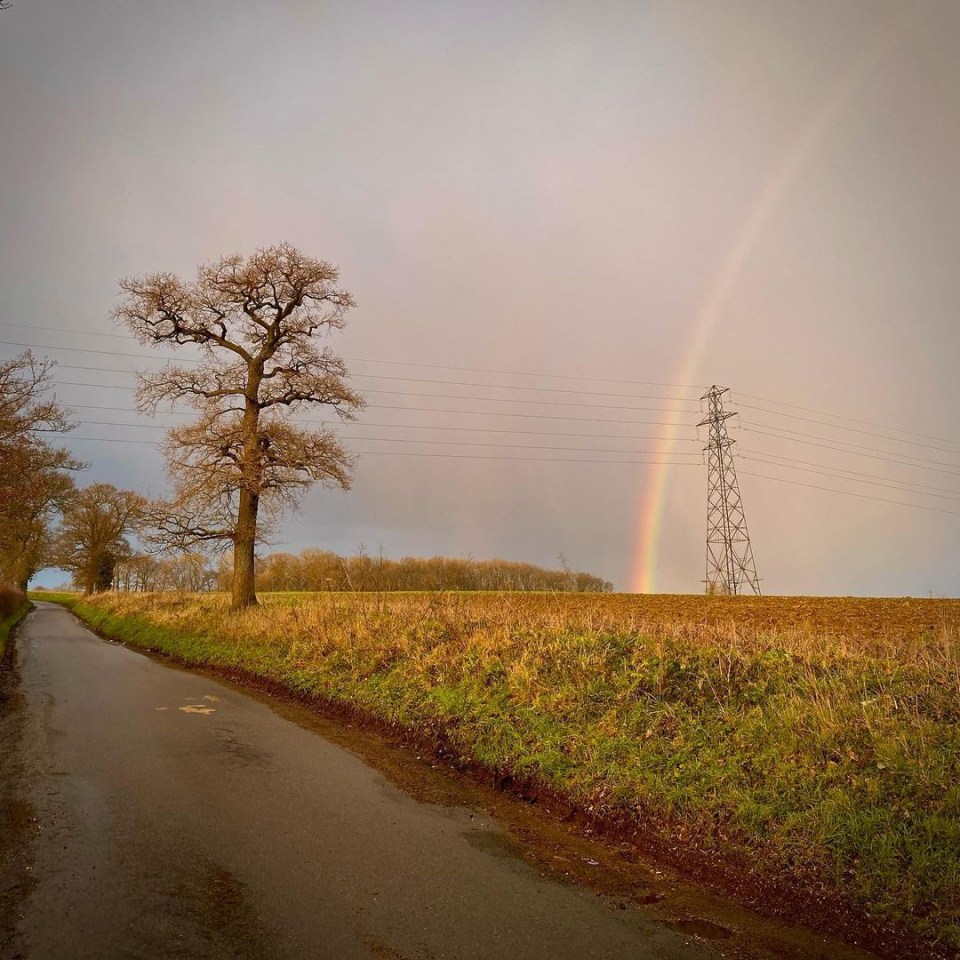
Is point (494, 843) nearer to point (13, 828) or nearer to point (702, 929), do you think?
point (702, 929)

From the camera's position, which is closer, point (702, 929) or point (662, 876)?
point (702, 929)

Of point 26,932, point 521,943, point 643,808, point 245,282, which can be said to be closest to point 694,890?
point 643,808

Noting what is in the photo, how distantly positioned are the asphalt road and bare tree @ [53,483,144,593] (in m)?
55.9

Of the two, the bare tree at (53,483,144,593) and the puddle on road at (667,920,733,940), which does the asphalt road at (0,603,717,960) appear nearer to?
the puddle on road at (667,920,733,940)

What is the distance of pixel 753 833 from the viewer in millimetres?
5707

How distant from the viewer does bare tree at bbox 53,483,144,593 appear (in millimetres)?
56906

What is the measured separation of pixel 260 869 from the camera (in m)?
5.16

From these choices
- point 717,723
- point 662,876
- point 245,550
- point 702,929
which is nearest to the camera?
point 702,929

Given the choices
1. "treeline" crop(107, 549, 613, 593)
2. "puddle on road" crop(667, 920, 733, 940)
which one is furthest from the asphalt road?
"treeline" crop(107, 549, 613, 593)

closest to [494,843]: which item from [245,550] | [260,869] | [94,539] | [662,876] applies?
[662,876]

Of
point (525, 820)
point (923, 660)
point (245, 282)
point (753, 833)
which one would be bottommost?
point (525, 820)

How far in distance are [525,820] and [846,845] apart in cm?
310

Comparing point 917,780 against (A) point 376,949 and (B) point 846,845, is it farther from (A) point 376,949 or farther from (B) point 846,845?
(A) point 376,949

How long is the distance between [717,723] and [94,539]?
63829 mm
